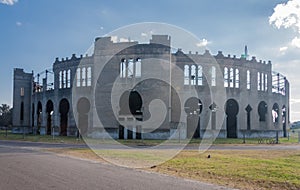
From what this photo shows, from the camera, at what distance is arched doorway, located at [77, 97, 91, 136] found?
54844mm

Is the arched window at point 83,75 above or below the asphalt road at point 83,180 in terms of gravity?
above

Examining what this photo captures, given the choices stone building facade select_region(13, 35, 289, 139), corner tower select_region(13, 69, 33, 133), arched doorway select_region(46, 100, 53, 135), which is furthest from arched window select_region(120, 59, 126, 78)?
corner tower select_region(13, 69, 33, 133)

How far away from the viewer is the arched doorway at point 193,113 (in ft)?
171

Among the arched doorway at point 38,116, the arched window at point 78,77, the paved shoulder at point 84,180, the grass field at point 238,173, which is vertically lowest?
the grass field at point 238,173

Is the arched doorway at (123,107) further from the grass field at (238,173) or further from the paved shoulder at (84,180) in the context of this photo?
the paved shoulder at (84,180)

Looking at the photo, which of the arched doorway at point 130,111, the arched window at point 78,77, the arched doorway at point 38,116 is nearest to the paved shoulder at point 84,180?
the arched doorway at point 130,111

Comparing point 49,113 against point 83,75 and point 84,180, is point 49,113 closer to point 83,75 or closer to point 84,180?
point 83,75

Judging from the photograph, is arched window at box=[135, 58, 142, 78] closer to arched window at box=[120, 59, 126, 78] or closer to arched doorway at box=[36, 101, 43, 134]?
arched window at box=[120, 59, 126, 78]

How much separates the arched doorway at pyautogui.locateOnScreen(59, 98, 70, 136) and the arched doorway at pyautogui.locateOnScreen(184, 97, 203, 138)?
1884 cm

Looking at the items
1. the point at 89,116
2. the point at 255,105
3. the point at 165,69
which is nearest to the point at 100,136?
the point at 89,116

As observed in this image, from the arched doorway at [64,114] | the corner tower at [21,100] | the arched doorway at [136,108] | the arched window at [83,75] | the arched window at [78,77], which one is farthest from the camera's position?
the corner tower at [21,100]

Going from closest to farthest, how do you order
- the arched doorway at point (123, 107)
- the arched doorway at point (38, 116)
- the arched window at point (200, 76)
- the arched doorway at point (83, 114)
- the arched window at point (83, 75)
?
1. the arched doorway at point (123, 107)
2. the arched window at point (200, 76)
3. the arched doorway at point (83, 114)
4. the arched window at point (83, 75)
5. the arched doorway at point (38, 116)

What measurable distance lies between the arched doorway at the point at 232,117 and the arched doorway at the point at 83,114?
811 inches

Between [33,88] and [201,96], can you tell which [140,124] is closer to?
[201,96]
